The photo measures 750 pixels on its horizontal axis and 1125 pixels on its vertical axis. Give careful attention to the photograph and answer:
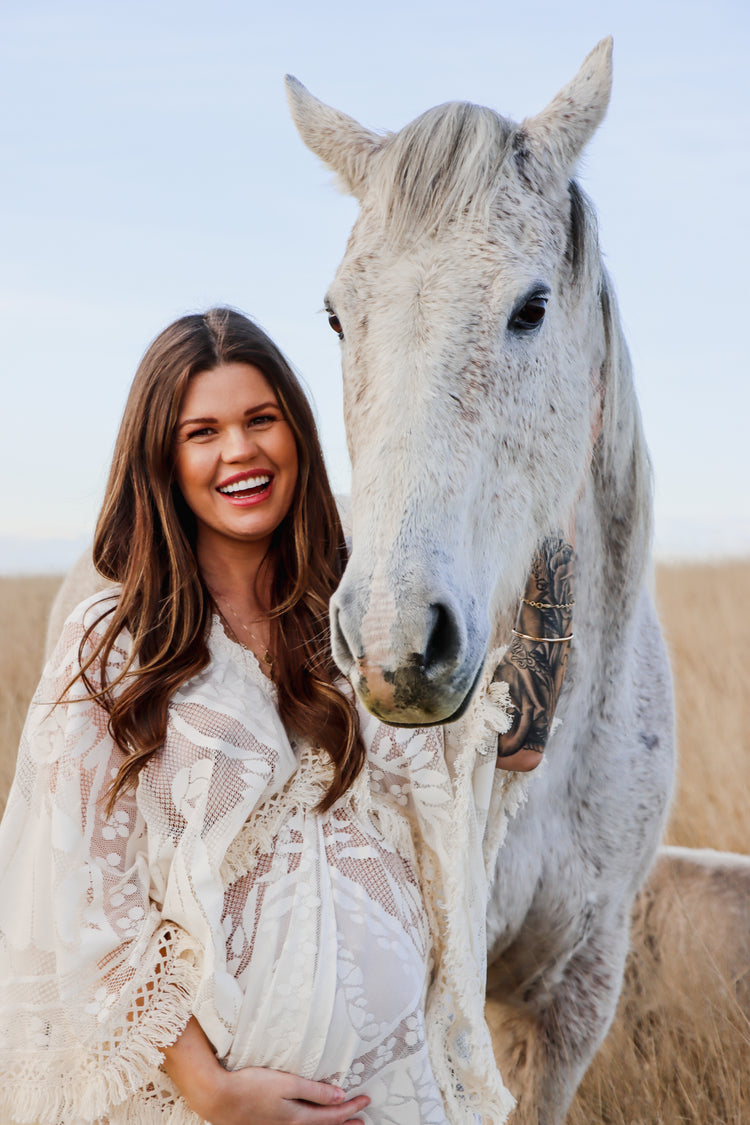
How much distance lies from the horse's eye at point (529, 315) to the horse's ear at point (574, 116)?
34 cm

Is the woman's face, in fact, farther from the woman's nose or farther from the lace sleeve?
the lace sleeve

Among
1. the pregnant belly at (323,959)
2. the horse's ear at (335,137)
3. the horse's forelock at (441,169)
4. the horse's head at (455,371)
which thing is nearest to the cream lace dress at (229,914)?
the pregnant belly at (323,959)

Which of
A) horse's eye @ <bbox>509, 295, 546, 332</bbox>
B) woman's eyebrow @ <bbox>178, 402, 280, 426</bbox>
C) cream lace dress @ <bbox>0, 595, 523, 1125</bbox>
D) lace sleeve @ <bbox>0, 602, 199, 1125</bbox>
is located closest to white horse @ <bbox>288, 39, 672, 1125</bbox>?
horse's eye @ <bbox>509, 295, 546, 332</bbox>

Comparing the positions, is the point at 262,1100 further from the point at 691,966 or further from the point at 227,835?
the point at 691,966

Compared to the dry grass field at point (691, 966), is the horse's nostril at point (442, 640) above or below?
above

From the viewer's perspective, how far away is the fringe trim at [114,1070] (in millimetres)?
1416

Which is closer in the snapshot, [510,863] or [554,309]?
[554,309]

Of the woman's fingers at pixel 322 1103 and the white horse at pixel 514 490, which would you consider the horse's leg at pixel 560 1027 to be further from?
the woman's fingers at pixel 322 1103

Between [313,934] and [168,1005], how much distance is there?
9.9 inches

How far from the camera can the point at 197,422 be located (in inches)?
68.1

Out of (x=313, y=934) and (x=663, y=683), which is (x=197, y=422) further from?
(x=663, y=683)

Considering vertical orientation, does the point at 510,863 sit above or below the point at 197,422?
below

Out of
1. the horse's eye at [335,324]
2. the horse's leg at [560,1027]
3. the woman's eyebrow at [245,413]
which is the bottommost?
the horse's leg at [560,1027]

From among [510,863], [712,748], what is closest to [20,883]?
[510,863]
